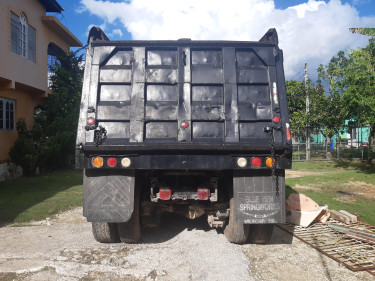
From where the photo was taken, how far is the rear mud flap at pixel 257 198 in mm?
3773

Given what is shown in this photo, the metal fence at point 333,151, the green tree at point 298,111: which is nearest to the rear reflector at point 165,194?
the green tree at point 298,111

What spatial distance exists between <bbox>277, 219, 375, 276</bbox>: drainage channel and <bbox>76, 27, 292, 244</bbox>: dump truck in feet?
2.79

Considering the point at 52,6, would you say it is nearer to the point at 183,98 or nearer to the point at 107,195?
the point at 183,98

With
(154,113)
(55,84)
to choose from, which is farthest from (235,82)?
(55,84)

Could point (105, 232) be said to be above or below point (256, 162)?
below

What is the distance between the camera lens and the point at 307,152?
19547 millimetres

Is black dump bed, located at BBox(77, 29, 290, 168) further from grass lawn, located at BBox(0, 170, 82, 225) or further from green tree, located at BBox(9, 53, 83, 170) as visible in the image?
green tree, located at BBox(9, 53, 83, 170)

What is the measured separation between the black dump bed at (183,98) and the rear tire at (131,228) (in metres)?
0.94

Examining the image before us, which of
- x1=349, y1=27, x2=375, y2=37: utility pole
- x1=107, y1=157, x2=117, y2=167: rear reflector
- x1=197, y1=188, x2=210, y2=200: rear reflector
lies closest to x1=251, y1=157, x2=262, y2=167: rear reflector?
x1=197, y1=188, x2=210, y2=200: rear reflector

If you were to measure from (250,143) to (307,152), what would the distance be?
17479 mm

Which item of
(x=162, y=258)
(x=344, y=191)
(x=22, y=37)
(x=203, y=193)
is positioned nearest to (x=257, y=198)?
(x=203, y=193)

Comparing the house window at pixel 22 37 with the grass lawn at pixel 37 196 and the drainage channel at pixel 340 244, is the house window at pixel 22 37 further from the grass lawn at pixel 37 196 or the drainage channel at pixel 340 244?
the drainage channel at pixel 340 244

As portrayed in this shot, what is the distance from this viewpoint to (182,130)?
373cm

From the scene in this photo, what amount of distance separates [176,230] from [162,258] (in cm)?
122
